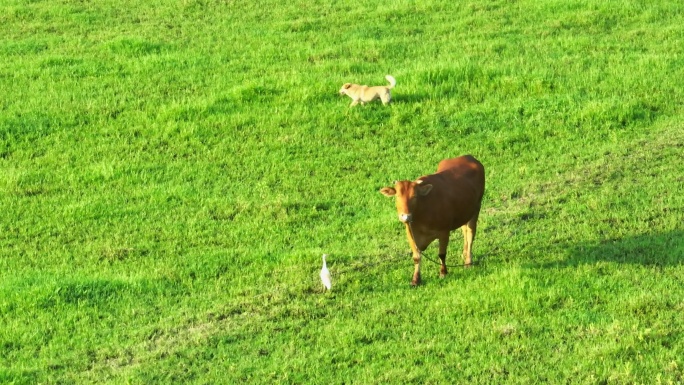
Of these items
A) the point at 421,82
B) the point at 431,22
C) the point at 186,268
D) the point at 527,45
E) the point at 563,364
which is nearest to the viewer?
the point at 563,364

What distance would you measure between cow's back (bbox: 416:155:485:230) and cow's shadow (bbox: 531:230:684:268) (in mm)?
1028

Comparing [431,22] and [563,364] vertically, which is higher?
[563,364]

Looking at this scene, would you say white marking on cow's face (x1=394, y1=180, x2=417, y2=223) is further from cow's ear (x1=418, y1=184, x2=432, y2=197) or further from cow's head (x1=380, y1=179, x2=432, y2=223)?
cow's ear (x1=418, y1=184, x2=432, y2=197)

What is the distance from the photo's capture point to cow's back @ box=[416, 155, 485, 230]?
44.9 ft

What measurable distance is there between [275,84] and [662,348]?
11.1m

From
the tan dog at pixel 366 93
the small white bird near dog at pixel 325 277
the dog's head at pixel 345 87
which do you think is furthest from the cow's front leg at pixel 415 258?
the dog's head at pixel 345 87

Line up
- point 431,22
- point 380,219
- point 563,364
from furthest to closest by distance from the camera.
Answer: point 431,22
point 380,219
point 563,364

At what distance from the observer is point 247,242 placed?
1567 cm

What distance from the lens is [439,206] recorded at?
13.7 metres

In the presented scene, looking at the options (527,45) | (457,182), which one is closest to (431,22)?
(527,45)

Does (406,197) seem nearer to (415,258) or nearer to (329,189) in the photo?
(415,258)

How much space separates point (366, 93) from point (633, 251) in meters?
7.01

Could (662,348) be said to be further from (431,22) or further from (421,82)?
(431,22)

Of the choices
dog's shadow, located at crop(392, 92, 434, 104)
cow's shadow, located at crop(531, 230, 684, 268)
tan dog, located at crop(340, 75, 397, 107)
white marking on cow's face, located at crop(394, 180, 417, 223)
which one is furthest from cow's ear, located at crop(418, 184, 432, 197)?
dog's shadow, located at crop(392, 92, 434, 104)
